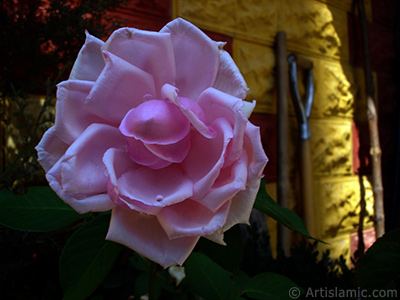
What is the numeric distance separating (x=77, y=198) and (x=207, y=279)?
27 centimetres

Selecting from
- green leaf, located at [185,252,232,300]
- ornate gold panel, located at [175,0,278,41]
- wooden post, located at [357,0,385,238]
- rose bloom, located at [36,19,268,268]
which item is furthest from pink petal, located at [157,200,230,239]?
wooden post, located at [357,0,385,238]

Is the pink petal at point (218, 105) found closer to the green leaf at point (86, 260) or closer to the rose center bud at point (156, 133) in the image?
the rose center bud at point (156, 133)

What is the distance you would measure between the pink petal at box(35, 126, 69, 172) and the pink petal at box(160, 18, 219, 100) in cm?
11

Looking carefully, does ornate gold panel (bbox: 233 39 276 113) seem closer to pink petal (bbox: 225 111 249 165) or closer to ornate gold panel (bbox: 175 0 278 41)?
ornate gold panel (bbox: 175 0 278 41)

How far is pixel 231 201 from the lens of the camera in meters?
0.23

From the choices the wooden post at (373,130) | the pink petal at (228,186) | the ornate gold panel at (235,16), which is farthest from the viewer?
the wooden post at (373,130)

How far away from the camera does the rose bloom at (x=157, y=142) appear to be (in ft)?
0.71

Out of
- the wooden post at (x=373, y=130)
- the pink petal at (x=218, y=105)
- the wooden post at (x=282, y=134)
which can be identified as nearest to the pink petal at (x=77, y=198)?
the pink petal at (x=218, y=105)

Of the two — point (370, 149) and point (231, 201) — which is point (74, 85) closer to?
point (231, 201)

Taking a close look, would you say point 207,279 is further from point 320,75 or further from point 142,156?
point 320,75

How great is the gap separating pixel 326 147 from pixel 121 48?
116 centimetres

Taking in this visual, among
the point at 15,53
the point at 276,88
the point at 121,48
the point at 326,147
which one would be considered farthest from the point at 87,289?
the point at 326,147

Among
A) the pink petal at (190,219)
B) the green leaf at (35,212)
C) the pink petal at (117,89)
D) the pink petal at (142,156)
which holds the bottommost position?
the green leaf at (35,212)

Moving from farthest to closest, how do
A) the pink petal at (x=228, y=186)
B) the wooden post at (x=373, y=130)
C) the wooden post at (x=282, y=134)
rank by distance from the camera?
the wooden post at (x=373, y=130) → the wooden post at (x=282, y=134) → the pink petal at (x=228, y=186)
